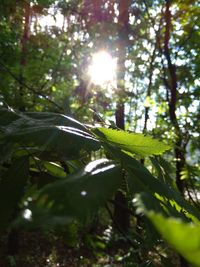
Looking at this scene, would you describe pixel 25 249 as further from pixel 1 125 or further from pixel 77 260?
pixel 1 125

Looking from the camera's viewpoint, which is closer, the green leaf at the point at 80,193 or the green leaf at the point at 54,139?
the green leaf at the point at 80,193

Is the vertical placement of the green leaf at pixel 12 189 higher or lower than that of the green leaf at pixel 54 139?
lower

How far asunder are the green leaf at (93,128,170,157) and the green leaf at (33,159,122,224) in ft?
1.15

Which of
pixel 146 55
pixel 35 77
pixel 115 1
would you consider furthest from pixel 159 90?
pixel 35 77

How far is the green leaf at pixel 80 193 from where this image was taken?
1.78 ft

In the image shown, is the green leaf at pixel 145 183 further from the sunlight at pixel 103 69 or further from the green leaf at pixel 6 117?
the sunlight at pixel 103 69

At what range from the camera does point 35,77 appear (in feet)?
24.6

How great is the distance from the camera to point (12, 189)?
36.0 inches

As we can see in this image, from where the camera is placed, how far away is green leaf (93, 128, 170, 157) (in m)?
1.09

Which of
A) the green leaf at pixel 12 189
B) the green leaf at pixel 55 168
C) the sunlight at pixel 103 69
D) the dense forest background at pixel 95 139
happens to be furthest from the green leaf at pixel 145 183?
the sunlight at pixel 103 69

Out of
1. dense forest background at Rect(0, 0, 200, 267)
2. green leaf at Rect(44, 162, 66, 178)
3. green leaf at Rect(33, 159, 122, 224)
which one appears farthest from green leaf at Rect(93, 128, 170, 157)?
green leaf at Rect(33, 159, 122, 224)

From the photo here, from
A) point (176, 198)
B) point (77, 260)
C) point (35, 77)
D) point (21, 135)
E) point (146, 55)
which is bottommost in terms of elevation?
point (77, 260)

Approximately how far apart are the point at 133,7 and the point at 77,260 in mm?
6575

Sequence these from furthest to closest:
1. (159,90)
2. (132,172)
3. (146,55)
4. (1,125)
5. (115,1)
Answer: (159,90)
(146,55)
(115,1)
(1,125)
(132,172)
